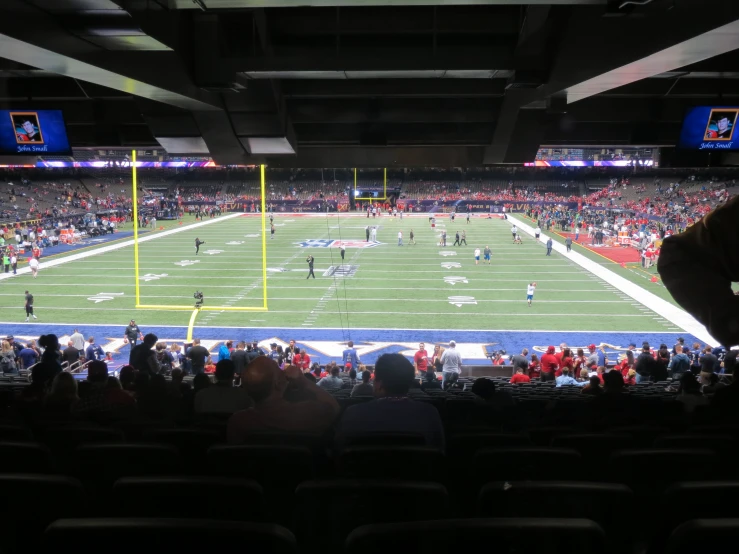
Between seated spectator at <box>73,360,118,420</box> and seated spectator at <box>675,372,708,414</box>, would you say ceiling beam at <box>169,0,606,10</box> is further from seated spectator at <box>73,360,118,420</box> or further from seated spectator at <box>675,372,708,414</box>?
seated spectator at <box>675,372,708,414</box>

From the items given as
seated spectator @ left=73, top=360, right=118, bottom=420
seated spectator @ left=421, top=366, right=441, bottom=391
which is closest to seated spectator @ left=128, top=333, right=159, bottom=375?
seated spectator @ left=421, top=366, right=441, bottom=391

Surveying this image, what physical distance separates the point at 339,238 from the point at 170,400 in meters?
31.4

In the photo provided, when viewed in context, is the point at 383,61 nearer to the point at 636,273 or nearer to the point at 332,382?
the point at 332,382

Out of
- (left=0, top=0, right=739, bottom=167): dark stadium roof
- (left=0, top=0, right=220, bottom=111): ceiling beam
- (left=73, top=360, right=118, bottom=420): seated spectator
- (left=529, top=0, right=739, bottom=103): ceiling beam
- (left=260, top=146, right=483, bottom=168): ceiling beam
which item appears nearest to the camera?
(left=529, top=0, right=739, bottom=103): ceiling beam

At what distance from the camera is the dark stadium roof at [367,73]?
404 cm

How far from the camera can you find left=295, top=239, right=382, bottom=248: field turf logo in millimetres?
34156

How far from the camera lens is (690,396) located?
6430 mm

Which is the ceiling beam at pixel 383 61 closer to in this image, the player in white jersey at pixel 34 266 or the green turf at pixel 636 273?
the green turf at pixel 636 273

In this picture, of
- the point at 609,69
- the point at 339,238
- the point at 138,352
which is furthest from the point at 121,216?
the point at 609,69

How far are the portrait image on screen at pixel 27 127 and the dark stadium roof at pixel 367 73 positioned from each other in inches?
12.3

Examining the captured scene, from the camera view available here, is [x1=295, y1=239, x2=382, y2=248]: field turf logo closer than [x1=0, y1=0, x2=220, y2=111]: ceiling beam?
No

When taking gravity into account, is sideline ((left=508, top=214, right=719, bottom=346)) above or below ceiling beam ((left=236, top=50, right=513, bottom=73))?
below

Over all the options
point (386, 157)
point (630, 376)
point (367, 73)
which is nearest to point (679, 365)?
point (630, 376)

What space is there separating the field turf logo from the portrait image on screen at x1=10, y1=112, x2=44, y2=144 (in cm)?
2583
